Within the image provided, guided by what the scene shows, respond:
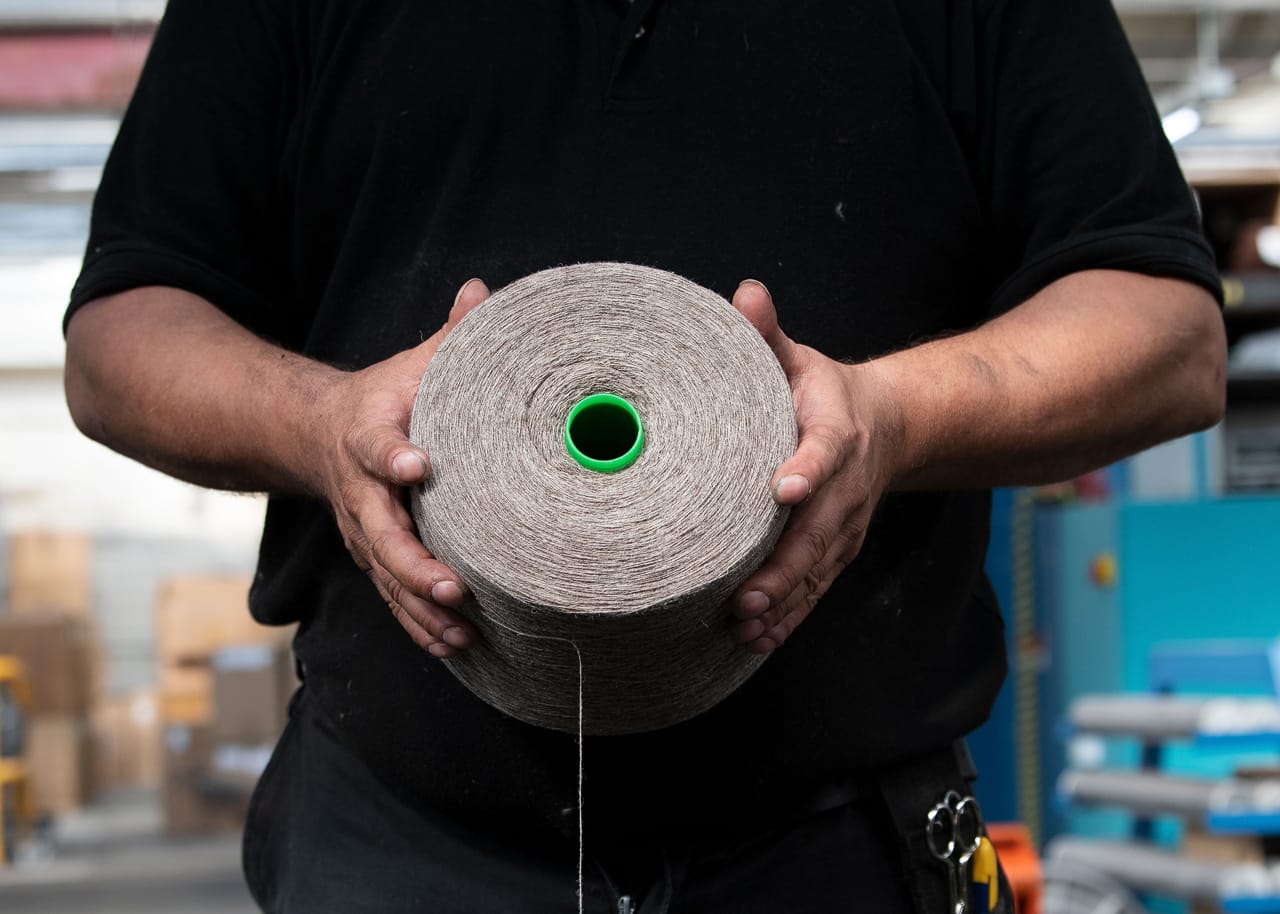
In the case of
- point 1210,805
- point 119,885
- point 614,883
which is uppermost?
point 614,883

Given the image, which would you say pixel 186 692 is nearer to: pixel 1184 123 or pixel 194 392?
pixel 1184 123

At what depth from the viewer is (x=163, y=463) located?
36.7 inches

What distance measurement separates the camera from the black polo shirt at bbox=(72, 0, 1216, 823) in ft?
2.94

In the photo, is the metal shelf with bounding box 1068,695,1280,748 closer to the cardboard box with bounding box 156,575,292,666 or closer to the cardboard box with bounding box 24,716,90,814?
the cardboard box with bounding box 156,575,292,666

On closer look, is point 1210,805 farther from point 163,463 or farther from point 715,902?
point 163,463

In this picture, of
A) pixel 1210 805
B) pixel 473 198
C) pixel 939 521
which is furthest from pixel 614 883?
pixel 1210 805

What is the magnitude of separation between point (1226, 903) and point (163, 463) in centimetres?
217

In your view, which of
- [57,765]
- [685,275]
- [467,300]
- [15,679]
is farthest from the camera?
[57,765]

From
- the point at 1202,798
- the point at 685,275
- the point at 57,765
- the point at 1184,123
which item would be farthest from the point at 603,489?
the point at 57,765

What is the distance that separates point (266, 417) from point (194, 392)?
0.07 metres

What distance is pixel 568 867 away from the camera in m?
0.89

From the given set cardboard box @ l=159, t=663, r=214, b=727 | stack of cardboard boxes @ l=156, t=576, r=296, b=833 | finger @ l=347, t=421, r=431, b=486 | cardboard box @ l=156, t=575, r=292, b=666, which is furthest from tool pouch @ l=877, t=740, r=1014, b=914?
cardboard box @ l=159, t=663, r=214, b=727

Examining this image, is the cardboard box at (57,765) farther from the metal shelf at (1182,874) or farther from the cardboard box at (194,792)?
the metal shelf at (1182,874)

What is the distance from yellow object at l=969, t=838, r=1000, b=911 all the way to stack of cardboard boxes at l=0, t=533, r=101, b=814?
4385mm
